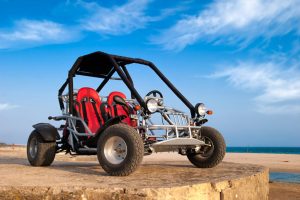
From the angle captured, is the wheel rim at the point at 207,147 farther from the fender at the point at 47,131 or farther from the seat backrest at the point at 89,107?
the fender at the point at 47,131

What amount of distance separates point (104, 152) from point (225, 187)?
1915mm

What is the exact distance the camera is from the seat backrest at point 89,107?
24.5 feet

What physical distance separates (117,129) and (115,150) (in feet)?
1.30

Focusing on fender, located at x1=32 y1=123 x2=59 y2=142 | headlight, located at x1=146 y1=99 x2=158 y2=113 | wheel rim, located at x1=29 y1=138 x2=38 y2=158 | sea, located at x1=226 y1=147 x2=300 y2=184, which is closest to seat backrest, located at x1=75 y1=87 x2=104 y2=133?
fender, located at x1=32 y1=123 x2=59 y2=142

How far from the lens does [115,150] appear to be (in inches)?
226

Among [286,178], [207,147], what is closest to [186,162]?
[207,147]

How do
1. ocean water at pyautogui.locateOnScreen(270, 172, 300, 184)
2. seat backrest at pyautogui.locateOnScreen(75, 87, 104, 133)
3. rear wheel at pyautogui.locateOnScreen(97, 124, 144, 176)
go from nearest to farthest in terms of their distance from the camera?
1. rear wheel at pyautogui.locateOnScreen(97, 124, 144, 176)
2. seat backrest at pyautogui.locateOnScreen(75, 87, 104, 133)
3. ocean water at pyautogui.locateOnScreen(270, 172, 300, 184)

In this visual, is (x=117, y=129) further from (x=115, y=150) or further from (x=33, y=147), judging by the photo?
(x=33, y=147)

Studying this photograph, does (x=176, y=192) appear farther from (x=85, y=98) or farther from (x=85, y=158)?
(x=85, y=158)

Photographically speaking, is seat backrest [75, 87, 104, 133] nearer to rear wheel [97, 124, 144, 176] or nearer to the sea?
rear wheel [97, 124, 144, 176]

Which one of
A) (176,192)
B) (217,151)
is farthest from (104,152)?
(217,151)

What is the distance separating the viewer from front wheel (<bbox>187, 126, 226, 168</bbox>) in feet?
23.2

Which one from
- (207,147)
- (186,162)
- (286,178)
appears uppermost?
(207,147)

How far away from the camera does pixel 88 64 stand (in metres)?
7.78
